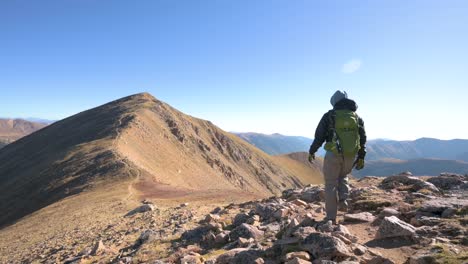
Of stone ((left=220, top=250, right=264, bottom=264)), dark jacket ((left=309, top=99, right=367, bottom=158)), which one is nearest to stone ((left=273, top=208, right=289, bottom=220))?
dark jacket ((left=309, top=99, right=367, bottom=158))

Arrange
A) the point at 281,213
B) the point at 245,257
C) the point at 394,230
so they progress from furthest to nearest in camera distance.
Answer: the point at 281,213 < the point at 394,230 < the point at 245,257

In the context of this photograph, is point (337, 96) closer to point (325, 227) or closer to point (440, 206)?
point (325, 227)

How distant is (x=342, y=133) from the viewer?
8148 mm

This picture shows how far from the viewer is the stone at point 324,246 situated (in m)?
5.88

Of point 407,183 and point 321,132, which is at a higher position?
point 321,132

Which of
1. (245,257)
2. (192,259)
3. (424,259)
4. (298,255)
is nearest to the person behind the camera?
(424,259)

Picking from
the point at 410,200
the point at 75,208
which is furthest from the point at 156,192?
the point at 410,200

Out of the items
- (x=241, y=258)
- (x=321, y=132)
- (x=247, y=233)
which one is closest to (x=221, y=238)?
(x=247, y=233)

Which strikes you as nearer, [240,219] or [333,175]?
[333,175]

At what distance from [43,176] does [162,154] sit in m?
20.2

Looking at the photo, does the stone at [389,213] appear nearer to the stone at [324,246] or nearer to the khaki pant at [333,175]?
the khaki pant at [333,175]

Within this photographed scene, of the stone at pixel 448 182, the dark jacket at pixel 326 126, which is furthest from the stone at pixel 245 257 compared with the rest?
the stone at pixel 448 182

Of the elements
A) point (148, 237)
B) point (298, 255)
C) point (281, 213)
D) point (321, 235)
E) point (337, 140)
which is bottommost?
point (148, 237)

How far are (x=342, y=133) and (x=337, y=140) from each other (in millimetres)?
212
